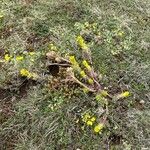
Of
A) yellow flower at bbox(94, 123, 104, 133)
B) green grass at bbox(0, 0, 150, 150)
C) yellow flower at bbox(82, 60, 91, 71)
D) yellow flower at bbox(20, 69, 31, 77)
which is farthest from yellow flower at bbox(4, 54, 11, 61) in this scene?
yellow flower at bbox(94, 123, 104, 133)

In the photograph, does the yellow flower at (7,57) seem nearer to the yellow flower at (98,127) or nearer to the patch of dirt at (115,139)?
the yellow flower at (98,127)

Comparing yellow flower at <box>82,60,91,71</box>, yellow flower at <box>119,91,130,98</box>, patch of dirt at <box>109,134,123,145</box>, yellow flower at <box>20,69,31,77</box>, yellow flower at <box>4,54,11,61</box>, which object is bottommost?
patch of dirt at <box>109,134,123,145</box>

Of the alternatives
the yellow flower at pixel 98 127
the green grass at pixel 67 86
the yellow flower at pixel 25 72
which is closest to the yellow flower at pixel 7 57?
the green grass at pixel 67 86

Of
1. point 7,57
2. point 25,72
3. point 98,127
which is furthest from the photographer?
point 7,57

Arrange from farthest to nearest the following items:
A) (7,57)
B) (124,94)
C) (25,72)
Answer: (7,57), (25,72), (124,94)

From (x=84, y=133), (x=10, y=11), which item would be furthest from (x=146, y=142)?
(x=10, y=11)

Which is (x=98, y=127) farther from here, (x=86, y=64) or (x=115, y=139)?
(x=86, y=64)

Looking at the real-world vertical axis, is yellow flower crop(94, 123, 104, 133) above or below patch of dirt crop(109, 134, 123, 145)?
above

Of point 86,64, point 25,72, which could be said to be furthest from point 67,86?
point 25,72

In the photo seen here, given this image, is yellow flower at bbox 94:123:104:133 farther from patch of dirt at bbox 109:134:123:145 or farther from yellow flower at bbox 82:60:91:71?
yellow flower at bbox 82:60:91:71
